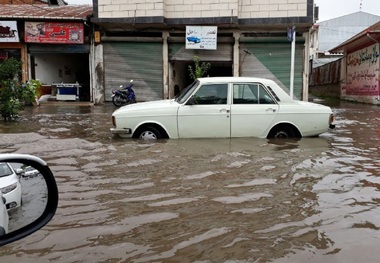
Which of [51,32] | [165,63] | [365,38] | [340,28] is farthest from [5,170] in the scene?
[340,28]

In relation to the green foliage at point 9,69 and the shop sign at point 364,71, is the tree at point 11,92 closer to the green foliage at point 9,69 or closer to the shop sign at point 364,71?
the green foliage at point 9,69

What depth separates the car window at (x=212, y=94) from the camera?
7891mm

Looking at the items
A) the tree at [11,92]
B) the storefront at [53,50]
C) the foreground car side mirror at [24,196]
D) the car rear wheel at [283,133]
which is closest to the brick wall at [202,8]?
the storefront at [53,50]

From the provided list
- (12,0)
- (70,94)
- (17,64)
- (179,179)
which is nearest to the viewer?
(179,179)

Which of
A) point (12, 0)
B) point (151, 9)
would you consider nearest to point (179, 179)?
point (151, 9)

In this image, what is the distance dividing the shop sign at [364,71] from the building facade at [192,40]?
4643 mm

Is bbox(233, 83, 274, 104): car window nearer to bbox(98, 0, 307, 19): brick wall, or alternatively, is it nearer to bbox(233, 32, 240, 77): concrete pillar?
bbox(98, 0, 307, 19): brick wall

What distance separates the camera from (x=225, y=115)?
309 inches

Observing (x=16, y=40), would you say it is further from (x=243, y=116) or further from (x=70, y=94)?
(x=243, y=116)

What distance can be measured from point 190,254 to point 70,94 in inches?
681

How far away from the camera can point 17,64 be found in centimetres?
1183

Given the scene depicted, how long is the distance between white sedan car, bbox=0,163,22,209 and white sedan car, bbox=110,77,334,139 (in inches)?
234

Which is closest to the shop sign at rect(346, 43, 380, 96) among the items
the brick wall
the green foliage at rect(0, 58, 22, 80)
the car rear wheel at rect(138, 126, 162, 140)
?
the brick wall

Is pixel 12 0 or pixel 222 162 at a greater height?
pixel 12 0
